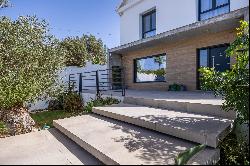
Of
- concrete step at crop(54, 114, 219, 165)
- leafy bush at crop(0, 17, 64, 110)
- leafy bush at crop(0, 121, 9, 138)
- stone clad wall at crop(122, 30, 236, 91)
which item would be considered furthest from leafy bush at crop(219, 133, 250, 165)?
leafy bush at crop(0, 17, 64, 110)

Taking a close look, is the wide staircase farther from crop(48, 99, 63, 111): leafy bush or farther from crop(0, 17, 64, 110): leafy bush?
crop(48, 99, 63, 111): leafy bush

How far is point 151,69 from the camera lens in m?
14.4

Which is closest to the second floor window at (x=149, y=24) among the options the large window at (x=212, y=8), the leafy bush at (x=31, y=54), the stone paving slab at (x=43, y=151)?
the large window at (x=212, y=8)

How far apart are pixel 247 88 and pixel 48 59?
8.82 metres

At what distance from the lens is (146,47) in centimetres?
1406

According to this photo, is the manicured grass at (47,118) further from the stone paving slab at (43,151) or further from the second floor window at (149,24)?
the second floor window at (149,24)

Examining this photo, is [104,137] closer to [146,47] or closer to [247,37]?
[247,37]

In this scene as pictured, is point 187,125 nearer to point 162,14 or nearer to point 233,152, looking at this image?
point 233,152

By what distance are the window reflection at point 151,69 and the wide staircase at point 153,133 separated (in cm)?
678

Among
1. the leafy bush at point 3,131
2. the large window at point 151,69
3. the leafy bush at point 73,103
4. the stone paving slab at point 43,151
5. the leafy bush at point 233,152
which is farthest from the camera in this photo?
the large window at point 151,69

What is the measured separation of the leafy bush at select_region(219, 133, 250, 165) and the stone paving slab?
2149 millimetres

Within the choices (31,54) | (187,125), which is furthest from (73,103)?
(187,125)

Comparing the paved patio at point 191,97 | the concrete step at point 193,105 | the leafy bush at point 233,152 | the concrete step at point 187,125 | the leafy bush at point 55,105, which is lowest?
the leafy bush at point 55,105

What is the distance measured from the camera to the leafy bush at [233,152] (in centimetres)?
382
